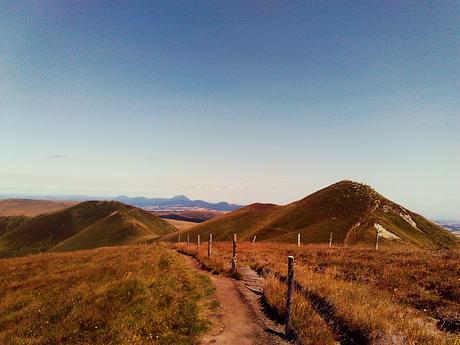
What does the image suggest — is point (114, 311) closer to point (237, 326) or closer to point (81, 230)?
point (237, 326)

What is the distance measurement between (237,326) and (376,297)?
659cm

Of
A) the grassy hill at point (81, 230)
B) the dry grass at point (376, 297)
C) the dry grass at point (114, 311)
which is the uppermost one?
the dry grass at point (376, 297)

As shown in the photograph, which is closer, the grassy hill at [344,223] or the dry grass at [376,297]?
the dry grass at [376,297]

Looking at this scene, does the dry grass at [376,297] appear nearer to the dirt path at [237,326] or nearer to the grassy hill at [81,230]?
the dirt path at [237,326]

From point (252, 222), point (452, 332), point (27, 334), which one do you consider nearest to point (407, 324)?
point (452, 332)

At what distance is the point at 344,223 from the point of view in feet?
226

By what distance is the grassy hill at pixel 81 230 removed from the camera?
12486cm

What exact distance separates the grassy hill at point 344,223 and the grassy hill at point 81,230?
47.3m

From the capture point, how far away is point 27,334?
1094 cm

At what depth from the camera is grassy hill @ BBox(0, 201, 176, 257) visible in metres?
125

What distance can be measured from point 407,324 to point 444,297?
7.16 m

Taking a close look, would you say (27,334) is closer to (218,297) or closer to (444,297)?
(218,297)

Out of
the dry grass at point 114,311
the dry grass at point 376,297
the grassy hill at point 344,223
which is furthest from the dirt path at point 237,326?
the grassy hill at point 344,223

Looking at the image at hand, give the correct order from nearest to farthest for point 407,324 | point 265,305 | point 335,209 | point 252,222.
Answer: point 407,324
point 265,305
point 335,209
point 252,222
